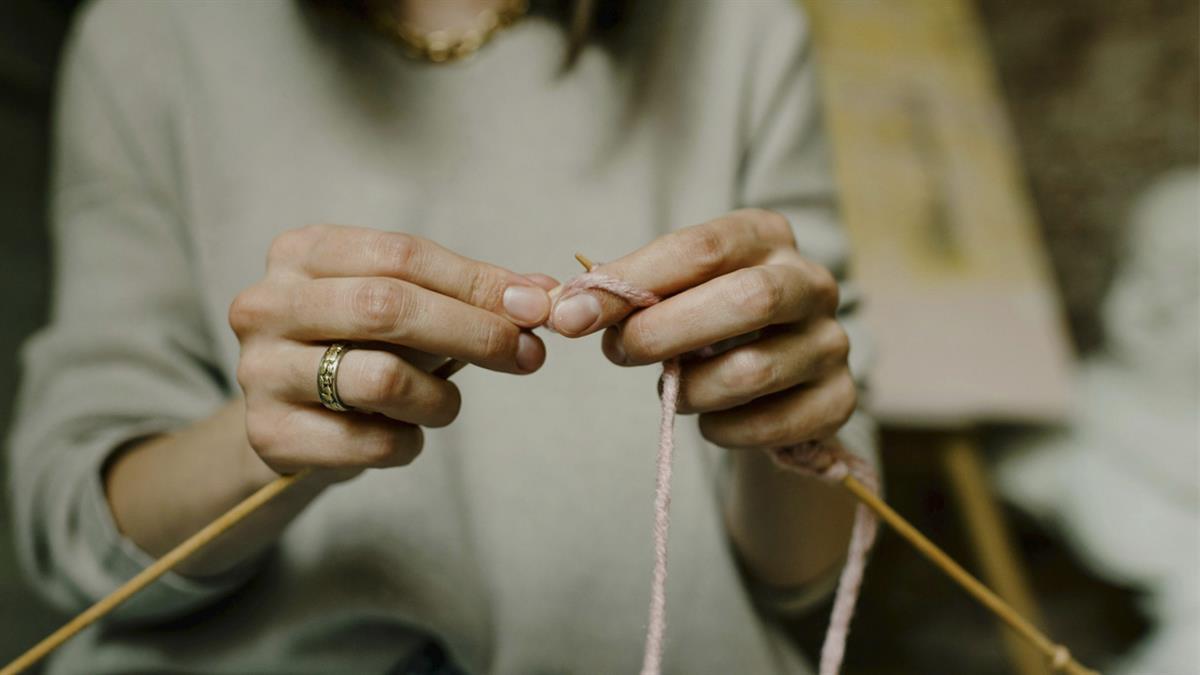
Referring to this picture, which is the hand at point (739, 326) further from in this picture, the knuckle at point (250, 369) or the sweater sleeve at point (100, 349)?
the sweater sleeve at point (100, 349)

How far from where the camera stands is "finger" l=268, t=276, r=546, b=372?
0.29 meters

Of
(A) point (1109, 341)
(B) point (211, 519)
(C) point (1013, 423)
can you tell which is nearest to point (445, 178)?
(B) point (211, 519)

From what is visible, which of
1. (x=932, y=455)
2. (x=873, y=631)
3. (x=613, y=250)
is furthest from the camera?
(x=932, y=455)

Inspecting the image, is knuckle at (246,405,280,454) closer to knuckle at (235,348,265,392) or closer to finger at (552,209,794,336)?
knuckle at (235,348,265,392)

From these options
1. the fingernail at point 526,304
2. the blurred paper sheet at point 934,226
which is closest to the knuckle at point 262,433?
the fingernail at point 526,304

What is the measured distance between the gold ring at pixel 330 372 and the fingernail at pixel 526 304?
6 centimetres

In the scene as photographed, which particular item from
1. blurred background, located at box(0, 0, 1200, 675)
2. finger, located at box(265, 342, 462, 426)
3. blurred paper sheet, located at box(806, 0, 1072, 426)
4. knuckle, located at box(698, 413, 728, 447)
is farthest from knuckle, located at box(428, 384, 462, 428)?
blurred paper sheet, located at box(806, 0, 1072, 426)

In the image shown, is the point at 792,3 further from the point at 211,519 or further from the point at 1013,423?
the point at 1013,423

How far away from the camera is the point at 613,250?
0.39 meters

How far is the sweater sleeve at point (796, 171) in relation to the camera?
1.36ft

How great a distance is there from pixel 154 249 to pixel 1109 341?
0.99 meters

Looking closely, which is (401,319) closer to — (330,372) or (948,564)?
(330,372)

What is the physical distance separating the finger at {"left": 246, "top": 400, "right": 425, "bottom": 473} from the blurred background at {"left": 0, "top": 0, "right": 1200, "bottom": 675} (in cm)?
20

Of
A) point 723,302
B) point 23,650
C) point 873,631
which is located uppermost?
point 723,302
